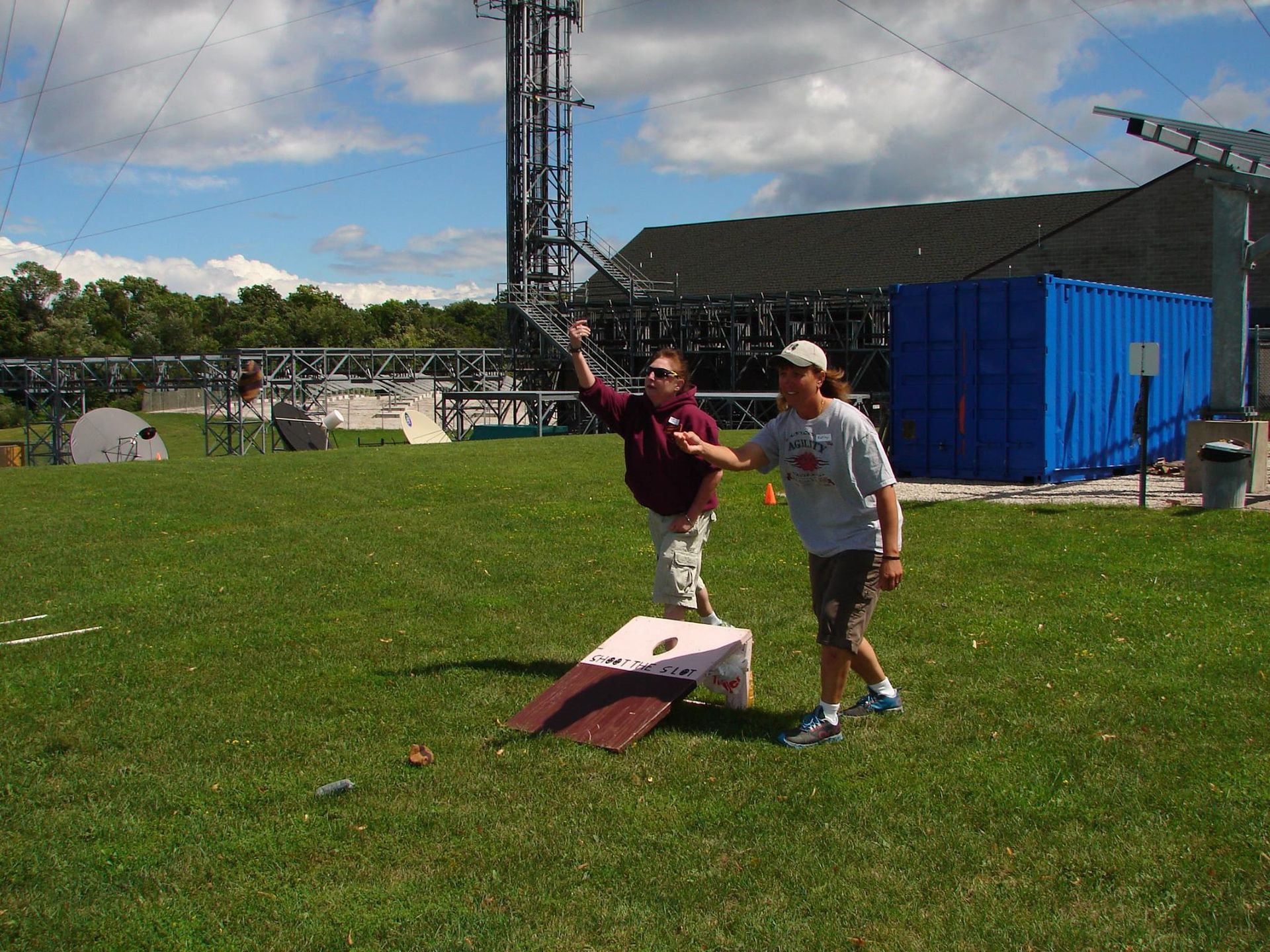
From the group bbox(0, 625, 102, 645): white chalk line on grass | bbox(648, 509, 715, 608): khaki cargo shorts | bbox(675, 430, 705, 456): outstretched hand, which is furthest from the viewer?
bbox(0, 625, 102, 645): white chalk line on grass

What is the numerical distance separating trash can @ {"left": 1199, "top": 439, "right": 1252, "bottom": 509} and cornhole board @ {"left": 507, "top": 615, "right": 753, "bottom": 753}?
897 cm

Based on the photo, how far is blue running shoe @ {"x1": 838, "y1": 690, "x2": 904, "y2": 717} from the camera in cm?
547

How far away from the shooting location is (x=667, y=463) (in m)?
5.89

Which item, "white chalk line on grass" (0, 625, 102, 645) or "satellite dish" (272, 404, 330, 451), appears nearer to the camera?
"white chalk line on grass" (0, 625, 102, 645)

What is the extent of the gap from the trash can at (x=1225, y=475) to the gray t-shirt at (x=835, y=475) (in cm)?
912

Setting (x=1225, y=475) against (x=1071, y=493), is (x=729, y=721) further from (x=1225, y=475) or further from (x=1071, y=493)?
(x=1071, y=493)

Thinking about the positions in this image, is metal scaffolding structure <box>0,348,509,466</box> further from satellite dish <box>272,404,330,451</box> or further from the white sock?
the white sock

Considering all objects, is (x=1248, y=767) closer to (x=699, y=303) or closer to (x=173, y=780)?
(x=173, y=780)

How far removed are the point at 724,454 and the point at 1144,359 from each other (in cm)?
969

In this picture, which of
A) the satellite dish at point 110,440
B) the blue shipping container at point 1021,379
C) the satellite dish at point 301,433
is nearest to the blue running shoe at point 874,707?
the blue shipping container at point 1021,379

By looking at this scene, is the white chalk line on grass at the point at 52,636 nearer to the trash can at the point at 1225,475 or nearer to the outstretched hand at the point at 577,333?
the outstretched hand at the point at 577,333

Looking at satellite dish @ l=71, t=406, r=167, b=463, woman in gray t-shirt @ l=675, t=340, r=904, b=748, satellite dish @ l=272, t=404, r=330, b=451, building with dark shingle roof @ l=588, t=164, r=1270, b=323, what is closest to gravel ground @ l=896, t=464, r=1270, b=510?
woman in gray t-shirt @ l=675, t=340, r=904, b=748

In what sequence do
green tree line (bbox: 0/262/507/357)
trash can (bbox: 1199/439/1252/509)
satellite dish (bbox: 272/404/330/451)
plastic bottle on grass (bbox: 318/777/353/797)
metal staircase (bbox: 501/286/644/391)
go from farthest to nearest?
1. green tree line (bbox: 0/262/507/357)
2. metal staircase (bbox: 501/286/644/391)
3. satellite dish (bbox: 272/404/330/451)
4. trash can (bbox: 1199/439/1252/509)
5. plastic bottle on grass (bbox: 318/777/353/797)

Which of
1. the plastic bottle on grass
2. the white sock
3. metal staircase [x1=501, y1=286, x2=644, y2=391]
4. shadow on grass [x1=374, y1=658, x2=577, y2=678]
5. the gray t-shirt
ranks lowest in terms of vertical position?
the plastic bottle on grass
